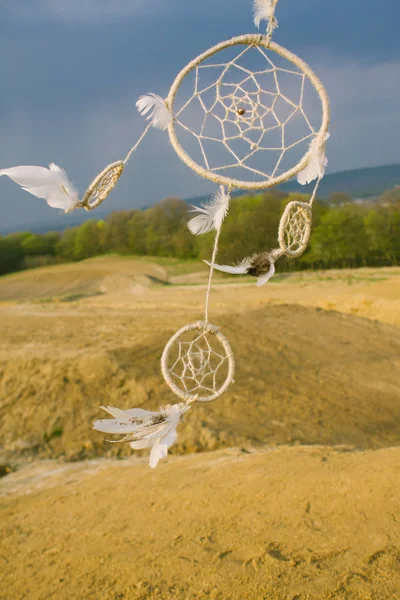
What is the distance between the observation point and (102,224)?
29.4 metres

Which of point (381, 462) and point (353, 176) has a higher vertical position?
point (353, 176)

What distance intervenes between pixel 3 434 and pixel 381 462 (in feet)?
19.0

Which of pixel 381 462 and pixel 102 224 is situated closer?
pixel 381 462

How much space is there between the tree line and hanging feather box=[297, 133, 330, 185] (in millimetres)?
19373

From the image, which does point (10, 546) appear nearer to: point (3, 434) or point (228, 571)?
point (228, 571)

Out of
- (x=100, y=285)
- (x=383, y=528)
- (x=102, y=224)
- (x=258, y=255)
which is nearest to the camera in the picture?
(x=258, y=255)

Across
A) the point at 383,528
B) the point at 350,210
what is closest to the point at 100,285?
the point at 350,210

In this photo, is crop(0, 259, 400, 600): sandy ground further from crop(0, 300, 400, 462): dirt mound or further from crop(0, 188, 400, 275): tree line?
crop(0, 188, 400, 275): tree line

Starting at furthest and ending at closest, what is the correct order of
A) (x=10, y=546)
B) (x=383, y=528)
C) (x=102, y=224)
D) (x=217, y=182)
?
(x=102, y=224), (x=10, y=546), (x=383, y=528), (x=217, y=182)

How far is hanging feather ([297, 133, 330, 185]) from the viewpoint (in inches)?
124

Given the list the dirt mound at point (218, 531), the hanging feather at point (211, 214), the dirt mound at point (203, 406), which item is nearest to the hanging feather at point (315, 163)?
the hanging feather at point (211, 214)

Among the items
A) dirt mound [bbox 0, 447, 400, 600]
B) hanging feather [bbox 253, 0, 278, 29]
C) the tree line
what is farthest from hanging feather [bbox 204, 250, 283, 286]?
the tree line

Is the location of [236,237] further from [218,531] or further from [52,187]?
[52,187]

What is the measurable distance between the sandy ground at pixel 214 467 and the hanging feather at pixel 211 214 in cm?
220
